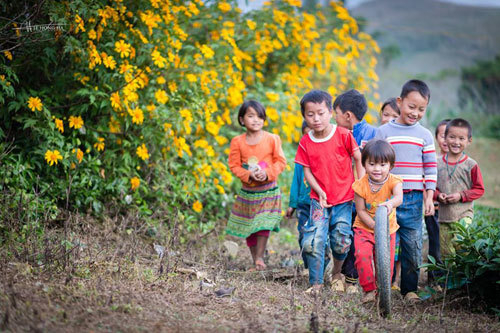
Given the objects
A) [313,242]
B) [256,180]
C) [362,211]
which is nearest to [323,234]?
[313,242]

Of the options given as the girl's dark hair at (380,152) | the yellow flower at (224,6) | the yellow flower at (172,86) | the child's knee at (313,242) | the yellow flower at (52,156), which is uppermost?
the yellow flower at (224,6)

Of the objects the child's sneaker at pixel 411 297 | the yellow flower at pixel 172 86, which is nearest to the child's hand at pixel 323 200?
the child's sneaker at pixel 411 297

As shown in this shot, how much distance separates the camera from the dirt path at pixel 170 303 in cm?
271

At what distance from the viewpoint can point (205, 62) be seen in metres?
5.61

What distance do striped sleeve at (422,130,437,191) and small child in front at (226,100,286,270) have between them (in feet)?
4.18

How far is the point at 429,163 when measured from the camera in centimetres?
401

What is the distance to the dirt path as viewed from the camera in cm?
271

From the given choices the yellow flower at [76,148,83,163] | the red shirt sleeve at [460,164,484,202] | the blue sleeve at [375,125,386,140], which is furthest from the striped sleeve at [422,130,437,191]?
the yellow flower at [76,148,83,163]

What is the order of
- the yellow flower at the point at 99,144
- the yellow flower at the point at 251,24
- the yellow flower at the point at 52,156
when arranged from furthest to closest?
the yellow flower at the point at 251,24 < the yellow flower at the point at 99,144 < the yellow flower at the point at 52,156

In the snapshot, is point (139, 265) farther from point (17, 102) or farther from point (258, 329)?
point (17, 102)

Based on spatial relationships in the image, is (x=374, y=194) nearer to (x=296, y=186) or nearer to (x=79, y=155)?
(x=296, y=186)

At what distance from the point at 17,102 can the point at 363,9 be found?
38383mm

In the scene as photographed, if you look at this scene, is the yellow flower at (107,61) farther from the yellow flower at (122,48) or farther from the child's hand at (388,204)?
the child's hand at (388,204)

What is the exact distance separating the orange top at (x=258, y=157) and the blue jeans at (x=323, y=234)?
0.76 metres
